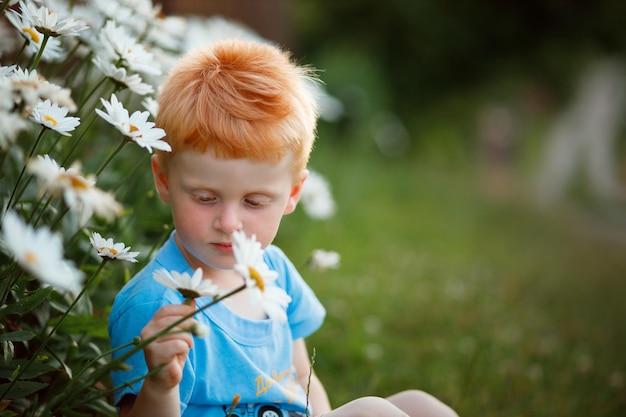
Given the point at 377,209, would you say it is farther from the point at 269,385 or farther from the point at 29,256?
the point at 29,256

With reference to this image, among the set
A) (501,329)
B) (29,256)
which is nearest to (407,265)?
(501,329)

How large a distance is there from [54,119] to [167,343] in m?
0.47

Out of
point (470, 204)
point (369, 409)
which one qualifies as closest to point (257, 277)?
point (369, 409)

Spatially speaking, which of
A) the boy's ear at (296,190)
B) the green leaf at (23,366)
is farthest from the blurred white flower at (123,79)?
the green leaf at (23,366)

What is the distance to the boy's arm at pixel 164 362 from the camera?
4.25 ft

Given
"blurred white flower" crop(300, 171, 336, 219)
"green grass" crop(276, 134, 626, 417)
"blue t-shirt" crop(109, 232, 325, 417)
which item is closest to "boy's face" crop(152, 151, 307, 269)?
"blue t-shirt" crop(109, 232, 325, 417)

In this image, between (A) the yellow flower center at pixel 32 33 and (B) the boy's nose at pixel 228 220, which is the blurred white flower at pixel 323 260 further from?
(A) the yellow flower center at pixel 32 33

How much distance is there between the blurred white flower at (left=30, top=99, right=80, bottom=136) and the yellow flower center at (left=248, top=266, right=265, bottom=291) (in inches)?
18.8

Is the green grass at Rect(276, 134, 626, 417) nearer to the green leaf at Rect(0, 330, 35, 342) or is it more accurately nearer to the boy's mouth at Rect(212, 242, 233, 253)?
the boy's mouth at Rect(212, 242, 233, 253)

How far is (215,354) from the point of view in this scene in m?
1.59

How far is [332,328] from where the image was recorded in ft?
10.4

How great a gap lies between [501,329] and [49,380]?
2.18 metres

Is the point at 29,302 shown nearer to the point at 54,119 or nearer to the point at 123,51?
the point at 54,119

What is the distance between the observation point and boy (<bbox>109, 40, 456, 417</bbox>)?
1496 millimetres
